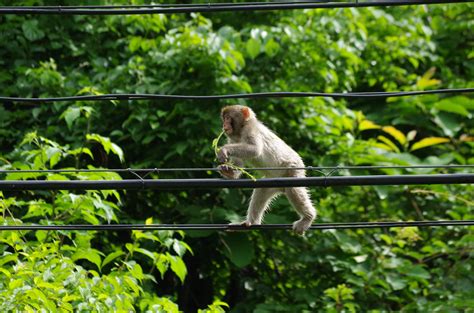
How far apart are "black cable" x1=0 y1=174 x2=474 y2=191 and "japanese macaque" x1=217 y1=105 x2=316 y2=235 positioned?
6.31ft

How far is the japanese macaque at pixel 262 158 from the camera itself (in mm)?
8117

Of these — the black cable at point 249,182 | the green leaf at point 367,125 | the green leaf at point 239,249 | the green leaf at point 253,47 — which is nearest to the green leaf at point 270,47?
the green leaf at point 253,47

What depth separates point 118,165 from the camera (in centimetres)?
1086

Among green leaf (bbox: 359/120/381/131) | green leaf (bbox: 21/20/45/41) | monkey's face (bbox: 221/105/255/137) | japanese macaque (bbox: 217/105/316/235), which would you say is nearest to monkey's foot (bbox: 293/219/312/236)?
japanese macaque (bbox: 217/105/316/235)

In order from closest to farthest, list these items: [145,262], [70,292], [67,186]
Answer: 1. [67,186]
2. [70,292]
3. [145,262]

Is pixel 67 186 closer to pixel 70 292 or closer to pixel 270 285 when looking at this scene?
pixel 70 292

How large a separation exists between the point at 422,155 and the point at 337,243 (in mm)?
2464

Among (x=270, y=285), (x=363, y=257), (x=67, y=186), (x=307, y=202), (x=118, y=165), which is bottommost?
(x=270, y=285)

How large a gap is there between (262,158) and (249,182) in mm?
2416

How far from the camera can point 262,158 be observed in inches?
332

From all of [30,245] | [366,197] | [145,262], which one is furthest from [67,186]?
[366,197]

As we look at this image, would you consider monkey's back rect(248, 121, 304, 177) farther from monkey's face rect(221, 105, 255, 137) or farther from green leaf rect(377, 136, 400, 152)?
green leaf rect(377, 136, 400, 152)

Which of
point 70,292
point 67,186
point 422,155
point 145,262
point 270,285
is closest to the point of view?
point 67,186

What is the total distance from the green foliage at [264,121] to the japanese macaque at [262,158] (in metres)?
1.70
